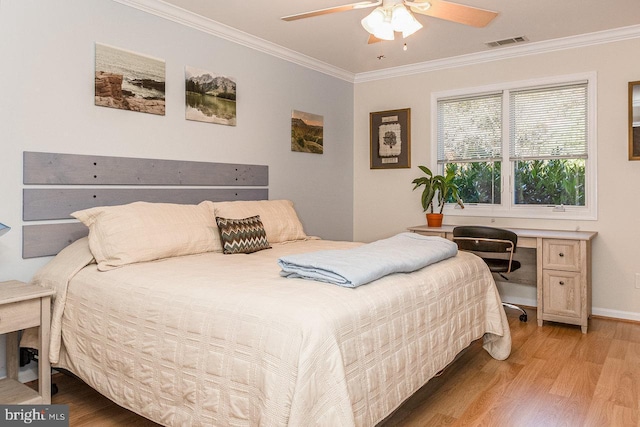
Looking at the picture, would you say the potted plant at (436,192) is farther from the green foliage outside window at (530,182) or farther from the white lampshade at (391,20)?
the white lampshade at (391,20)

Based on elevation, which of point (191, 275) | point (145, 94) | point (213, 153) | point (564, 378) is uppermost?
point (145, 94)

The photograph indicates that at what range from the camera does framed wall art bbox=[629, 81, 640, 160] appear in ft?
12.3

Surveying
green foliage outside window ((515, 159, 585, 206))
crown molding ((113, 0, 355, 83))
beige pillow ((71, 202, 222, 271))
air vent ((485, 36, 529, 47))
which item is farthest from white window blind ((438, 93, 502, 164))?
beige pillow ((71, 202, 222, 271))

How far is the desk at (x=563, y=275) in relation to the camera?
3.61 meters

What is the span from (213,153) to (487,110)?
2.67 meters

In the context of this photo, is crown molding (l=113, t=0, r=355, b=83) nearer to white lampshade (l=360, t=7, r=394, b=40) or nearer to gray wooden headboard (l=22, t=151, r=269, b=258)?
gray wooden headboard (l=22, t=151, r=269, b=258)

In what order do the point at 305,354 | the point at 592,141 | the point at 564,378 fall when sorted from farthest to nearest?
the point at 592,141
the point at 564,378
the point at 305,354

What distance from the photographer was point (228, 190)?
3.80m

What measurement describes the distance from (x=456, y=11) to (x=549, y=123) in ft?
7.12

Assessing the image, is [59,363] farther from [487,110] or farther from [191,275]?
[487,110]

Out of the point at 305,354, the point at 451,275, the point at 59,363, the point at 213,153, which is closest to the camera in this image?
the point at 305,354

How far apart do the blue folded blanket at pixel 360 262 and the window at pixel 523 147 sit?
6.83 ft

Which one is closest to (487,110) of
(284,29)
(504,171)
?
(504,171)

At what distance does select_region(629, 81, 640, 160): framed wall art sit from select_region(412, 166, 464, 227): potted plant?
1438 millimetres
